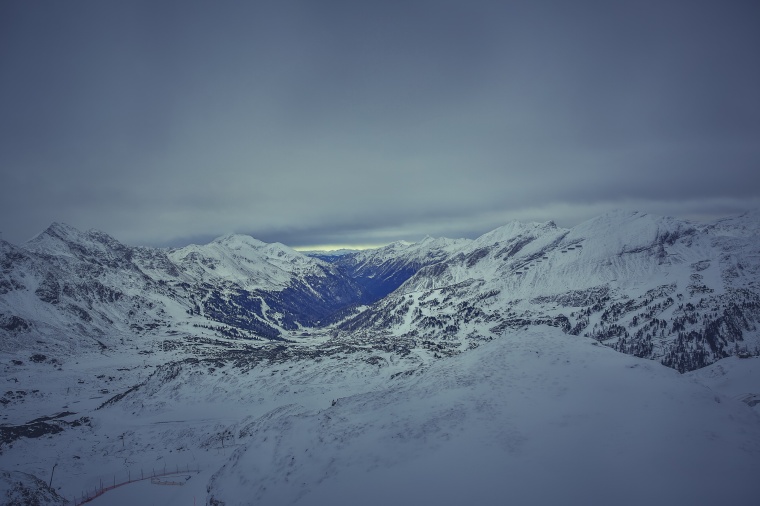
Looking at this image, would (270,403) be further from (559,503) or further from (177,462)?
(559,503)

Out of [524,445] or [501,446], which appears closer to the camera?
[524,445]

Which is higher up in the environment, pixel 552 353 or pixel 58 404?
pixel 552 353

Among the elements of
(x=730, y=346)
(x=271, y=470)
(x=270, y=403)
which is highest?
(x=271, y=470)

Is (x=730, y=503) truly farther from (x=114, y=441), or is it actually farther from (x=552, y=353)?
(x=114, y=441)

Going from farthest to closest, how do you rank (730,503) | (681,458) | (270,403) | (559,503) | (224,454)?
(270,403) < (224,454) < (681,458) < (559,503) < (730,503)

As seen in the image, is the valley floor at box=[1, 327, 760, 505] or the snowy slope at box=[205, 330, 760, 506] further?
the valley floor at box=[1, 327, 760, 505]

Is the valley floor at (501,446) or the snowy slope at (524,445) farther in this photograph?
the valley floor at (501,446)

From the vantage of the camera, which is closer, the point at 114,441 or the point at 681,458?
the point at 681,458

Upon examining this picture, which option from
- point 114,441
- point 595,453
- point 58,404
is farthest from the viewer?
point 58,404

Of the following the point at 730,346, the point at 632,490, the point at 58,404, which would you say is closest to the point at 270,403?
the point at 58,404

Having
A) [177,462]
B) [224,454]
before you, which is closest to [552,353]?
[224,454]
